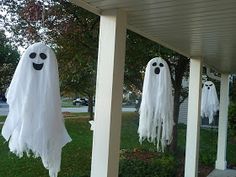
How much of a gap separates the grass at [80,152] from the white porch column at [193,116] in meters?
2.17

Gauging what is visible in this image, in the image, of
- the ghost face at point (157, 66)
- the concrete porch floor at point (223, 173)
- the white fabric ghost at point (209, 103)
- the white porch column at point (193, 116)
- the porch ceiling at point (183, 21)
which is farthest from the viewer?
the concrete porch floor at point (223, 173)

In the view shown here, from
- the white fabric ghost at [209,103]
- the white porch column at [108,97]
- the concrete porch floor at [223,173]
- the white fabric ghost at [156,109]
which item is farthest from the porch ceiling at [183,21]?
the concrete porch floor at [223,173]

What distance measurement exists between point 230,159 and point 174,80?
2701 millimetres

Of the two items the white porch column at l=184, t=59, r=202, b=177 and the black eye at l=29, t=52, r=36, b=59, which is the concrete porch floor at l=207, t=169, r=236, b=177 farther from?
the black eye at l=29, t=52, r=36, b=59

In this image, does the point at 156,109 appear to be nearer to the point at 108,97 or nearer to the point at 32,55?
the point at 108,97

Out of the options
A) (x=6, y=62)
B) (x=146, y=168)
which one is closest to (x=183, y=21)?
(x=146, y=168)

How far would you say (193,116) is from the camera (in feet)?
17.9

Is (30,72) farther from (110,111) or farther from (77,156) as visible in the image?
(77,156)

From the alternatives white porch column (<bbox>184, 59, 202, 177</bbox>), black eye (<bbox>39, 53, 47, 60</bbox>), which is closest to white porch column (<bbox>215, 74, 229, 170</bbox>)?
white porch column (<bbox>184, 59, 202, 177</bbox>)

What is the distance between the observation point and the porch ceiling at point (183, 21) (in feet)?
9.57

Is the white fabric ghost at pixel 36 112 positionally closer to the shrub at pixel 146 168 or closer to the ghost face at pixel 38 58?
the ghost face at pixel 38 58

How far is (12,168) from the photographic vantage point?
7.23 metres

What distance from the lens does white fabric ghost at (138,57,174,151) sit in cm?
361

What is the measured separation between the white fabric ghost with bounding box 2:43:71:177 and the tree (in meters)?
4.98
